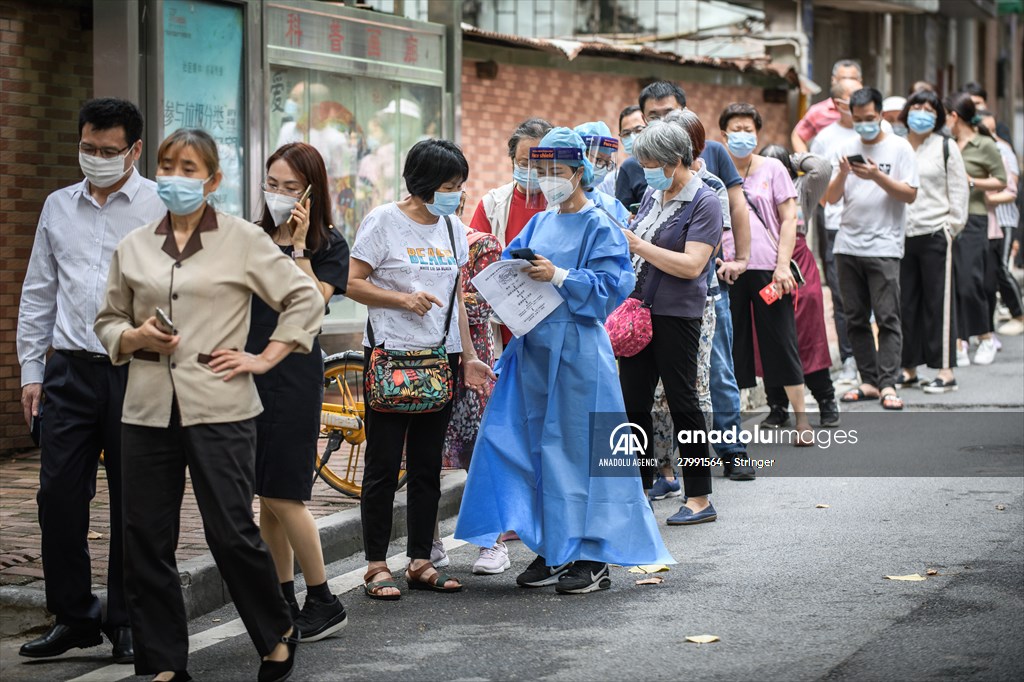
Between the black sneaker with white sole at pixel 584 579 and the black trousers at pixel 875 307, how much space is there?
5478mm

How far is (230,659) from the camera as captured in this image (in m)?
5.52

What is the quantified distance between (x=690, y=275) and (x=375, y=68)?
5040 millimetres

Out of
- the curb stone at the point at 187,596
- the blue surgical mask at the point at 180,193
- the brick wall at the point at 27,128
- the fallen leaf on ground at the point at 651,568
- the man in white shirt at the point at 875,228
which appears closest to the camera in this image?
the blue surgical mask at the point at 180,193

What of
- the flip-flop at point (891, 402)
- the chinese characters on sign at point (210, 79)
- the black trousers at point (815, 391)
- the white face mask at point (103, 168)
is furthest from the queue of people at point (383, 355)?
the chinese characters on sign at point (210, 79)

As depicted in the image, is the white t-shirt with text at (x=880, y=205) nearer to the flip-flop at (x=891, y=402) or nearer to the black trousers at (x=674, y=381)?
the flip-flop at (x=891, y=402)

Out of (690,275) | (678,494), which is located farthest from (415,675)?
(678,494)

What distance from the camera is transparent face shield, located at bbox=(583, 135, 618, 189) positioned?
300 inches

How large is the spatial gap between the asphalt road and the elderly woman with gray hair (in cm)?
40

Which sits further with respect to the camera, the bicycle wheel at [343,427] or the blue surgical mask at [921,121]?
the blue surgical mask at [921,121]

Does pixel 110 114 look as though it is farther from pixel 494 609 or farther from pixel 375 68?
pixel 375 68

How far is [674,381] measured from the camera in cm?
765

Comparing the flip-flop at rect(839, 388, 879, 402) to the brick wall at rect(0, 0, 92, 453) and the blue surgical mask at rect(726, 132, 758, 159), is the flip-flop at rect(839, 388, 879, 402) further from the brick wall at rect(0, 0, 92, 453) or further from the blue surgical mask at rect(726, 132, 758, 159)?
the brick wall at rect(0, 0, 92, 453)

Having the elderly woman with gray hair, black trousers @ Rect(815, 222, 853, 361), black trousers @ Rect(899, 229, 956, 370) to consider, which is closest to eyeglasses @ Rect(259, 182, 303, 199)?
the elderly woman with gray hair

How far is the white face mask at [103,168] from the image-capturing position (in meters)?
5.48
